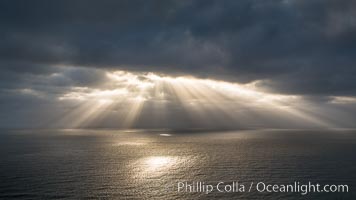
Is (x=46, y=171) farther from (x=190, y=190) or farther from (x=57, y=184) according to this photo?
(x=190, y=190)

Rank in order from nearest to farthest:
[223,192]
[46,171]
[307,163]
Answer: [223,192] < [46,171] < [307,163]

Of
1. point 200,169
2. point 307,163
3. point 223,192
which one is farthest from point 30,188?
point 307,163

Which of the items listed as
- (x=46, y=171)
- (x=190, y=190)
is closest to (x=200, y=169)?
(x=190, y=190)

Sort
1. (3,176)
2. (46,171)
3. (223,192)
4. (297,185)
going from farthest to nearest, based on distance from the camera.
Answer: (46,171), (3,176), (297,185), (223,192)

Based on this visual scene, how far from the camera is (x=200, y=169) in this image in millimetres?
109500

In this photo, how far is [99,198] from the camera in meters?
67.9

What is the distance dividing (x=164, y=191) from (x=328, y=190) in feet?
162

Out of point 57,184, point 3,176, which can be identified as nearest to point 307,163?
point 57,184

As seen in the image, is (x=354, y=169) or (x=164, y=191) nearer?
(x=164, y=191)

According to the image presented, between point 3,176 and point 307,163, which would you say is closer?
point 3,176

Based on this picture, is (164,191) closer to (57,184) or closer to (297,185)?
(57,184)

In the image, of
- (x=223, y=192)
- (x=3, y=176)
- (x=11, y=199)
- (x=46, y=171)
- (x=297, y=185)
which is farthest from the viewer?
(x=46, y=171)

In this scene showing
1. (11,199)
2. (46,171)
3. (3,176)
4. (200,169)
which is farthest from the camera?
(200,169)

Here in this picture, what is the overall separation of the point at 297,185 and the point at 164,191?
43.0m
